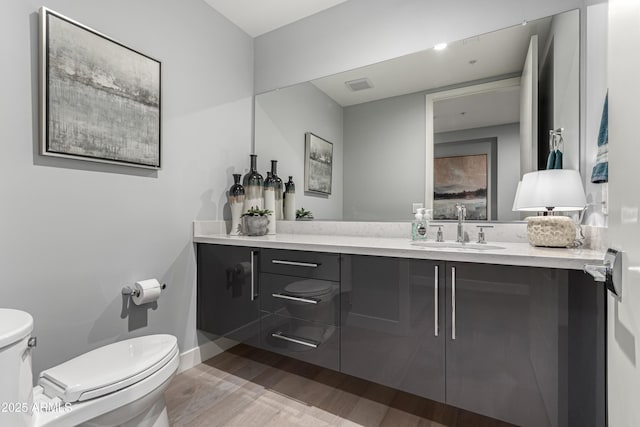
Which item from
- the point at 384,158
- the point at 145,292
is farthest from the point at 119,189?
the point at 384,158

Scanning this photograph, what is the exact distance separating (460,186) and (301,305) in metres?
1.13

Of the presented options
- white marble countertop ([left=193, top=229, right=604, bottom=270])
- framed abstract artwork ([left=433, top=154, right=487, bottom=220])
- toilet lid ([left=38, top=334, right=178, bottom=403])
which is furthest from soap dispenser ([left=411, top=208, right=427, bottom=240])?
toilet lid ([left=38, top=334, right=178, bottom=403])

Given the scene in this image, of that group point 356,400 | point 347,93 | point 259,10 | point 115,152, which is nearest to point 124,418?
point 356,400

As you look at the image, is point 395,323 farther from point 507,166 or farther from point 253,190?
point 253,190

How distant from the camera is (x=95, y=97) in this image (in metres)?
1.54

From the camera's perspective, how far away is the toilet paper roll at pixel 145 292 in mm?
1665

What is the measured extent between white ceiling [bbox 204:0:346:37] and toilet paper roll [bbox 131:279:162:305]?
6.25ft

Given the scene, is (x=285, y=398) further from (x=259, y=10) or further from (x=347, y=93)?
(x=259, y=10)

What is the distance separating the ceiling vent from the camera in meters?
2.10

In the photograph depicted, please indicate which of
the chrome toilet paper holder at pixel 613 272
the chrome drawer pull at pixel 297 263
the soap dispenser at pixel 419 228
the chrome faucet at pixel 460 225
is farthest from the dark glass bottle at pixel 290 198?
the chrome toilet paper holder at pixel 613 272

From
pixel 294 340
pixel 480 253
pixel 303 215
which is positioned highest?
pixel 303 215

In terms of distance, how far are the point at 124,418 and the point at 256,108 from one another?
215 centimetres

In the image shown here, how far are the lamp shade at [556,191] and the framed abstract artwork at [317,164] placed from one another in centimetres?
127

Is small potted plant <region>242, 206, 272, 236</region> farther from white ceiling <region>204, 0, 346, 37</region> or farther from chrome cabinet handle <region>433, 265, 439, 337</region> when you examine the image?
white ceiling <region>204, 0, 346, 37</region>
